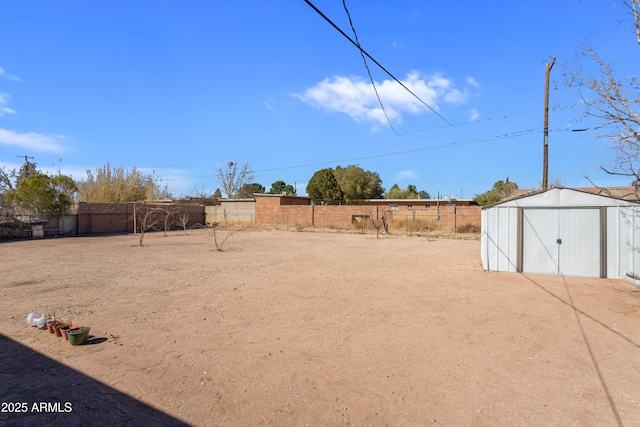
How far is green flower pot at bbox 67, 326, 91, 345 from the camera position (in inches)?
198

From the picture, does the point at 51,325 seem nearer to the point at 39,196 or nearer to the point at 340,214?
the point at 39,196

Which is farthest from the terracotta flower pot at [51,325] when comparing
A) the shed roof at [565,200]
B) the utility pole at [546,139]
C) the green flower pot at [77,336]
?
the utility pole at [546,139]

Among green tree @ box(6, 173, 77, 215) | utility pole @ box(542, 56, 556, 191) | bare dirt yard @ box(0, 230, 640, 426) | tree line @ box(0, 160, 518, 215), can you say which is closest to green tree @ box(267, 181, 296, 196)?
tree line @ box(0, 160, 518, 215)

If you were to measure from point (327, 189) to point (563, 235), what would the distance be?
144ft

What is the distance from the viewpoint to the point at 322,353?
498cm

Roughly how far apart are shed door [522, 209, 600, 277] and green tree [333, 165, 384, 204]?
4313cm

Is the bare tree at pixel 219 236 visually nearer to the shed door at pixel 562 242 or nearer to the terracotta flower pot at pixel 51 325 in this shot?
the terracotta flower pot at pixel 51 325

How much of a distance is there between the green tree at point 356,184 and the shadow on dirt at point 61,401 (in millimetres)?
50998

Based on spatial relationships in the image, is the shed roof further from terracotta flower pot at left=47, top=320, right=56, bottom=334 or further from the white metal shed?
terracotta flower pot at left=47, top=320, right=56, bottom=334

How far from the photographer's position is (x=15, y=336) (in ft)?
17.7

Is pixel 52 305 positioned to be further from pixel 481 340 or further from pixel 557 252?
pixel 557 252

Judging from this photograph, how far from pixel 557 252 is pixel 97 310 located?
12.5 meters

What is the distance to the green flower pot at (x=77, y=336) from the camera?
16.5 ft

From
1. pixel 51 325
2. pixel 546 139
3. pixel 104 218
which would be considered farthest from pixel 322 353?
pixel 104 218
